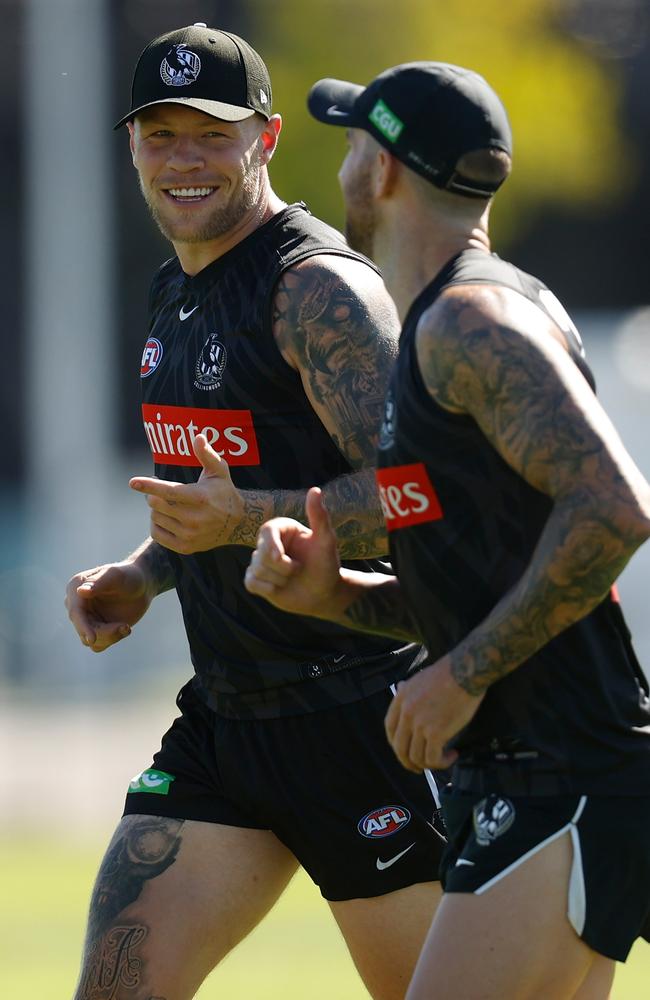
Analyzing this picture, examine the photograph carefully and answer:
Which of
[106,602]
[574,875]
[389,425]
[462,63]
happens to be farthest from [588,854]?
[462,63]

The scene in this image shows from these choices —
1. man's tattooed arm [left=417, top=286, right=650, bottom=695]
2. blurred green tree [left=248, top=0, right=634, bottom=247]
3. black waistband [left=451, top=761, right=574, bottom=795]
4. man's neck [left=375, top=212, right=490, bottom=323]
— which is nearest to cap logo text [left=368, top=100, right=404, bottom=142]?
man's neck [left=375, top=212, right=490, bottom=323]

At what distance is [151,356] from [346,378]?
0.77m

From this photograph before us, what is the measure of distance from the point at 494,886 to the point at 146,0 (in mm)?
20449

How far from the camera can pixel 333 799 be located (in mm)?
4750

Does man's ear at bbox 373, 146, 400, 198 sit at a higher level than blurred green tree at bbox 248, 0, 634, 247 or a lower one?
higher

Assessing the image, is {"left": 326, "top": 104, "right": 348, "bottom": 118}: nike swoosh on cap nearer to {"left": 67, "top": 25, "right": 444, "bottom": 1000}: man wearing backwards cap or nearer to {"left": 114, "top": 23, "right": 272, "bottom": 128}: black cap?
{"left": 67, "top": 25, "right": 444, "bottom": 1000}: man wearing backwards cap

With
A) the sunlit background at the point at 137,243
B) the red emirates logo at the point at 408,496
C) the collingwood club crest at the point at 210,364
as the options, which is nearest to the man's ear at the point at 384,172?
the red emirates logo at the point at 408,496

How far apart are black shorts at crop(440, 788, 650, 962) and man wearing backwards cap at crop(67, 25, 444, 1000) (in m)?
1.11

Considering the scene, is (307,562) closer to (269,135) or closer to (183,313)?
(183,313)

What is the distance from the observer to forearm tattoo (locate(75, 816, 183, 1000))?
4531 millimetres

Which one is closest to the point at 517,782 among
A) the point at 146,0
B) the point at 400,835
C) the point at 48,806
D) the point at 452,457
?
the point at 452,457

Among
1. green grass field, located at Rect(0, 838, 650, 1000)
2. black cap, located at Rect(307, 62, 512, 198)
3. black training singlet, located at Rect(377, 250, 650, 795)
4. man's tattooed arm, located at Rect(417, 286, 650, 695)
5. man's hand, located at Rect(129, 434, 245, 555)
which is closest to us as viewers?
man's tattooed arm, located at Rect(417, 286, 650, 695)

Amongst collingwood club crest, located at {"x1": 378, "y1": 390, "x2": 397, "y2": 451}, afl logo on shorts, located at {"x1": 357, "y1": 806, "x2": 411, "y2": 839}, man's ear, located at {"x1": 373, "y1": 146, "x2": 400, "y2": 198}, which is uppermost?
man's ear, located at {"x1": 373, "y1": 146, "x2": 400, "y2": 198}

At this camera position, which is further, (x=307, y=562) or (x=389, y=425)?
(x=307, y=562)
